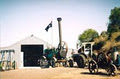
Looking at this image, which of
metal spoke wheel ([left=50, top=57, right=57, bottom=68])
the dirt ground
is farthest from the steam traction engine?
the dirt ground

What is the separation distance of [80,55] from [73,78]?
7.98m

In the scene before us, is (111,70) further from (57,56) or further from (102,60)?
(57,56)

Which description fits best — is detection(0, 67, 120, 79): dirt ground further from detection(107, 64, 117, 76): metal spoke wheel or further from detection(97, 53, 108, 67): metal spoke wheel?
detection(97, 53, 108, 67): metal spoke wheel

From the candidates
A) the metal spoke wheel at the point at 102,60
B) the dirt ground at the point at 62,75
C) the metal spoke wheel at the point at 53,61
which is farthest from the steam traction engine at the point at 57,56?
the metal spoke wheel at the point at 102,60

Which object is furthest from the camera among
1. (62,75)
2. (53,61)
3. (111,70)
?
(53,61)

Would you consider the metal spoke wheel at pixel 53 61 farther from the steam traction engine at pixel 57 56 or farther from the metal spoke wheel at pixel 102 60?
the metal spoke wheel at pixel 102 60

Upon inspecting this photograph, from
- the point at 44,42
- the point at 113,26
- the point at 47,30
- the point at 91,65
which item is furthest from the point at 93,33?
the point at 91,65

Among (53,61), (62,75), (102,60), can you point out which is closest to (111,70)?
(102,60)

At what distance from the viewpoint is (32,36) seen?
108ft

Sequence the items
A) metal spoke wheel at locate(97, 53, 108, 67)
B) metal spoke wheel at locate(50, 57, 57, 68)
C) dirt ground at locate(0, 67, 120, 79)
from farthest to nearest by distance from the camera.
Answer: metal spoke wheel at locate(50, 57, 57, 68) < metal spoke wheel at locate(97, 53, 108, 67) < dirt ground at locate(0, 67, 120, 79)

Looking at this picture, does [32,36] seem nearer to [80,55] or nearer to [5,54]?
[5,54]

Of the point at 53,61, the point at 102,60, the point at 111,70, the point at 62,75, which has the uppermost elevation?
the point at 102,60

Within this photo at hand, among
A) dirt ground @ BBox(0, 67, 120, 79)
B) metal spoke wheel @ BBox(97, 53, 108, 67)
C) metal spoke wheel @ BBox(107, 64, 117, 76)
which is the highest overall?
metal spoke wheel @ BBox(97, 53, 108, 67)

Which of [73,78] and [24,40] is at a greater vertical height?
[24,40]
